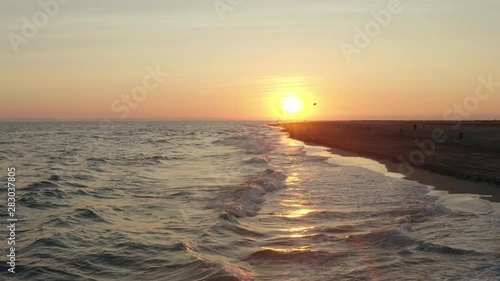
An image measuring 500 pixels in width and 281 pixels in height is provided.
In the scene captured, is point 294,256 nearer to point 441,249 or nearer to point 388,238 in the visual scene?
point 388,238

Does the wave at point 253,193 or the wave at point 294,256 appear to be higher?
the wave at point 253,193

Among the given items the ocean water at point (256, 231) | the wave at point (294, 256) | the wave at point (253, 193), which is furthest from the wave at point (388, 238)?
the wave at point (253, 193)

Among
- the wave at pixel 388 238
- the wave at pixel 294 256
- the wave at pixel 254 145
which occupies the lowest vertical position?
the wave at pixel 294 256

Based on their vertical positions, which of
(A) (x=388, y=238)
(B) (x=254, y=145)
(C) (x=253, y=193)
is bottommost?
(A) (x=388, y=238)

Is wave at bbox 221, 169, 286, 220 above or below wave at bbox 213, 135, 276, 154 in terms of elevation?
below

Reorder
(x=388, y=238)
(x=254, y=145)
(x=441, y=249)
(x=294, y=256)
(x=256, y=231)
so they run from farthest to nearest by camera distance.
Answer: (x=254, y=145)
(x=256, y=231)
(x=388, y=238)
(x=294, y=256)
(x=441, y=249)

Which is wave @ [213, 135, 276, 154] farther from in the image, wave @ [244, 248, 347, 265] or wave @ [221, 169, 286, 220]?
wave @ [244, 248, 347, 265]

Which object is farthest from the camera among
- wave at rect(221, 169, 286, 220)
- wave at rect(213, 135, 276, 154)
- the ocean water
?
wave at rect(213, 135, 276, 154)

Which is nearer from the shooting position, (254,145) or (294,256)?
(294,256)

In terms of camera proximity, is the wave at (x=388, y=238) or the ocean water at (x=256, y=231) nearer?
the ocean water at (x=256, y=231)

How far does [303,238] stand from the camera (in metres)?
12.5

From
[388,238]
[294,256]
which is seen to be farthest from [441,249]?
[294,256]

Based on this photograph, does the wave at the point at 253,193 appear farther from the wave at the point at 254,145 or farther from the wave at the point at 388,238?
the wave at the point at 254,145

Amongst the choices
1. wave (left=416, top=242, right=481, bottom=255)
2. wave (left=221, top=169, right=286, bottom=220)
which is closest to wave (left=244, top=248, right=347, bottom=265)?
wave (left=416, top=242, right=481, bottom=255)
